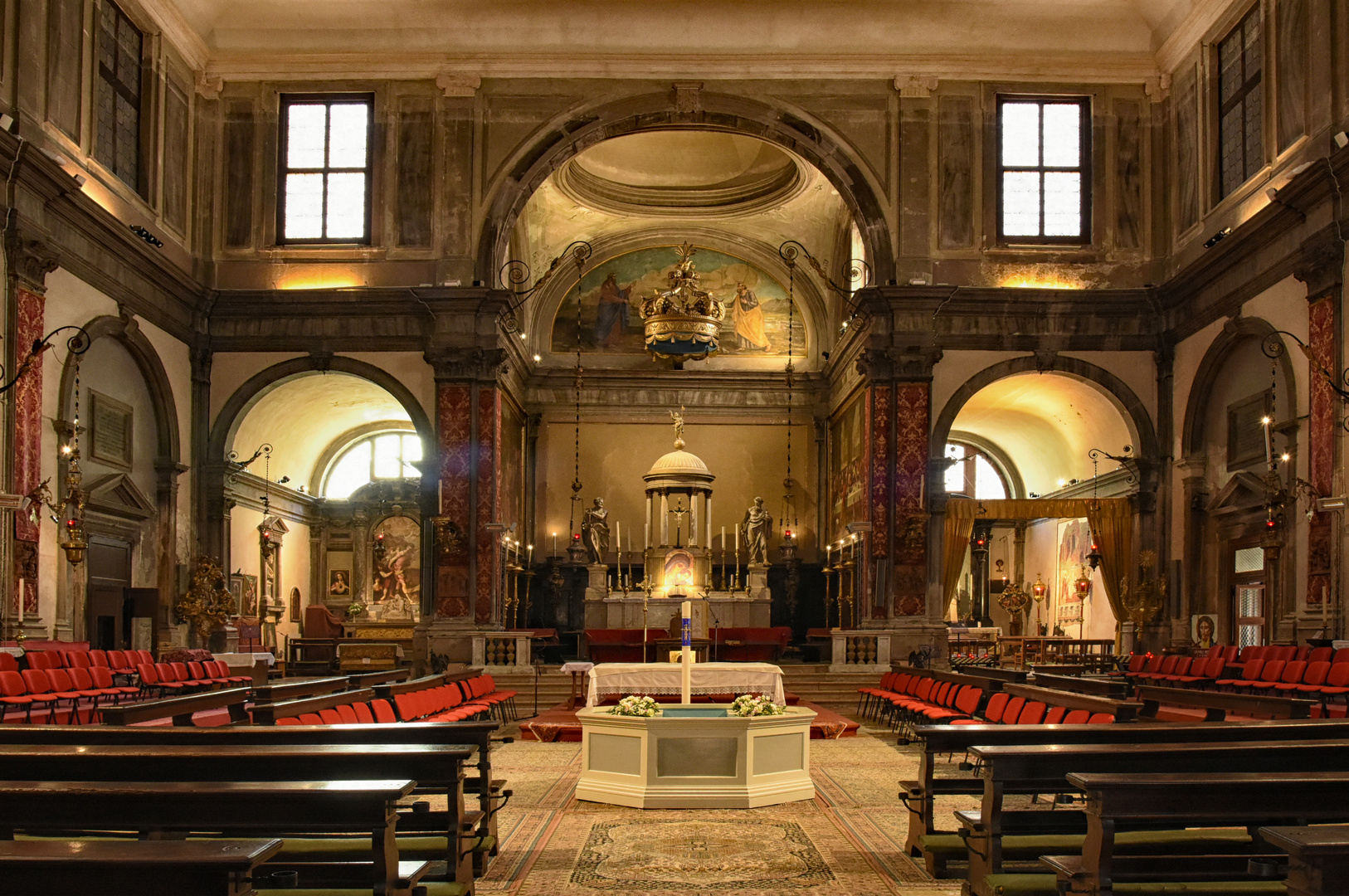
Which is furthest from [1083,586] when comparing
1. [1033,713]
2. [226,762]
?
[226,762]

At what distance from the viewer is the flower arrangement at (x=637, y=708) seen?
9.84m

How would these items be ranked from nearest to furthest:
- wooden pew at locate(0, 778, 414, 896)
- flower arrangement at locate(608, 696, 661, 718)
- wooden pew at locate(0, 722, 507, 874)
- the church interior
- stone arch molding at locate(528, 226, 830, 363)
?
wooden pew at locate(0, 778, 414, 896) → wooden pew at locate(0, 722, 507, 874) → the church interior → flower arrangement at locate(608, 696, 661, 718) → stone arch molding at locate(528, 226, 830, 363)

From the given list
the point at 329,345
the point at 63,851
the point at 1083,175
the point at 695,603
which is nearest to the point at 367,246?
the point at 329,345

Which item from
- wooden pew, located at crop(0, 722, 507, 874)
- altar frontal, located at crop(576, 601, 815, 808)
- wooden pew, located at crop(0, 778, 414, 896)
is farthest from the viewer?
altar frontal, located at crop(576, 601, 815, 808)

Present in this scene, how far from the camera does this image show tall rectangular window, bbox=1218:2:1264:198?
60.5 feet

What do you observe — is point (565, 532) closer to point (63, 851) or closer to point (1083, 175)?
point (1083, 175)

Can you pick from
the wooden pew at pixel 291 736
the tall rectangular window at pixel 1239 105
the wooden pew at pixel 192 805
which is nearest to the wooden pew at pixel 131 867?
the wooden pew at pixel 192 805

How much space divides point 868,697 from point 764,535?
32.0 ft

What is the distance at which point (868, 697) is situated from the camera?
18109 mm

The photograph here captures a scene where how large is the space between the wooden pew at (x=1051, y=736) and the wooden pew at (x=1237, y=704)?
1.24 meters

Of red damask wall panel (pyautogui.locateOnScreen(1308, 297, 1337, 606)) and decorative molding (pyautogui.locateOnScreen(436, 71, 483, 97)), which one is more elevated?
decorative molding (pyautogui.locateOnScreen(436, 71, 483, 97))

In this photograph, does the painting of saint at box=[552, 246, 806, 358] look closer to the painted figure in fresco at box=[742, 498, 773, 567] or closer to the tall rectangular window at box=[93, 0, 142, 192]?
the painted figure in fresco at box=[742, 498, 773, 567]

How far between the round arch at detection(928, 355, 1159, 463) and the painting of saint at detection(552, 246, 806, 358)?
9.77 meters

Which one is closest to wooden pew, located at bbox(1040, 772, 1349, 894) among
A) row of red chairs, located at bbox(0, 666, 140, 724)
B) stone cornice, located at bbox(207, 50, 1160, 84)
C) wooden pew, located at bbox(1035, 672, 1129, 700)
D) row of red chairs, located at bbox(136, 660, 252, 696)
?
wooden pew, located at bbox(1035, 672, 1129, 700)
